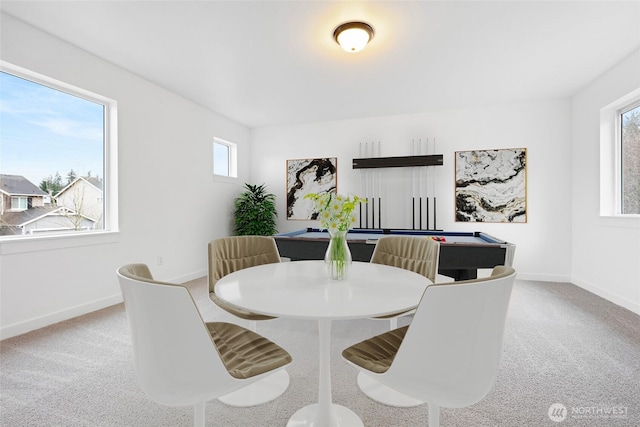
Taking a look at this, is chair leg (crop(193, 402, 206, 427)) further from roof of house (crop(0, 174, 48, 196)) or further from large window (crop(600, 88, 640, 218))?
large window (crop(600, 88, 640, 218))

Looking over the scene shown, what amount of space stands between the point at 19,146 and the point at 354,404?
133 inches

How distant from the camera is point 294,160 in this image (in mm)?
5664

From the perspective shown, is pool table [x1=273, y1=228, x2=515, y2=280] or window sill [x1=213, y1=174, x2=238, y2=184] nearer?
pool table [x1=273, y1=228, x2=515, y2=280]

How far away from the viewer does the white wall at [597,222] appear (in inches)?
122

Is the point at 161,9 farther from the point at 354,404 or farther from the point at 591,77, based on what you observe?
the point at 591,77

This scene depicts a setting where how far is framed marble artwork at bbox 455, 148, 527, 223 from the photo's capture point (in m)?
4.50

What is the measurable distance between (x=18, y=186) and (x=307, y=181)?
12.4 feet

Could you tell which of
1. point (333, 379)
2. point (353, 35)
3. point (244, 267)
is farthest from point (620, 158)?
point (244, 267)

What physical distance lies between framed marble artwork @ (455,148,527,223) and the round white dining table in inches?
137

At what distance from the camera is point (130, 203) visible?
3.53 metres

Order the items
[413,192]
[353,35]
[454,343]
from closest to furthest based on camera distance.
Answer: [454,343]
[353,35]
[413,192]

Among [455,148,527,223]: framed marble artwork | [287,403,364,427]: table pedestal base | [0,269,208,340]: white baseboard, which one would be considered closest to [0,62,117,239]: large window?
Answer: [0,269,208,340]: white baseboard

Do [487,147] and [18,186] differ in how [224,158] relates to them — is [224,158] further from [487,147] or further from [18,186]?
[487,147]

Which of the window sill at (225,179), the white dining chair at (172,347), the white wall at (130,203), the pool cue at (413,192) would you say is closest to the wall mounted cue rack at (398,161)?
the pool cue at (413,192)
